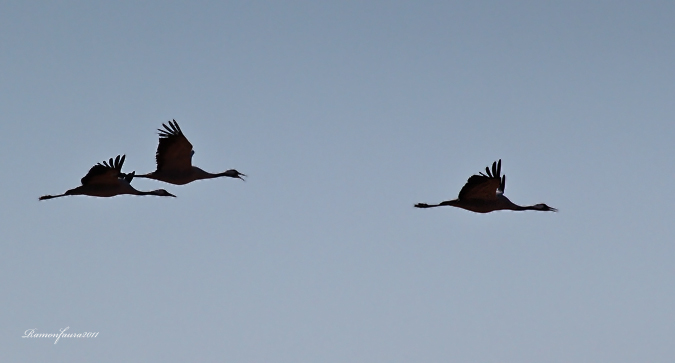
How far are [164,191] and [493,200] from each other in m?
10.3

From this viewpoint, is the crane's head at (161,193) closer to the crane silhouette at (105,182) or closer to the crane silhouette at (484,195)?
the crane silhouette at (105,182)

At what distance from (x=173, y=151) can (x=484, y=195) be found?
29.2 feet

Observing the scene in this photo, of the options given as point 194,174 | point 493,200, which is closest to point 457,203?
point 493,200

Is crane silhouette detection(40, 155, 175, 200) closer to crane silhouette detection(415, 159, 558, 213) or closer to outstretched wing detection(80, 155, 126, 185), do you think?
outstretched wing detection(80, 155, 126, 185)

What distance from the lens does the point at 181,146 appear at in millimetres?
33688

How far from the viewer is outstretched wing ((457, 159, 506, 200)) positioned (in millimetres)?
30484

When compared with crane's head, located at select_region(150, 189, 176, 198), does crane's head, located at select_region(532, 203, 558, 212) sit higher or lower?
higher

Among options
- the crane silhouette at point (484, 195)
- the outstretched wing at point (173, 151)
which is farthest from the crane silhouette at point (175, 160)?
the crane silhouette at point (484, 195)

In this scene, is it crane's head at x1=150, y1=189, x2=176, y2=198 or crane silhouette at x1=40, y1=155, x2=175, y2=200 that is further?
crane's head at x1=150, y1=189, x2=176, y2=198

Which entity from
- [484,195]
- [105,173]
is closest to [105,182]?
[105,173]

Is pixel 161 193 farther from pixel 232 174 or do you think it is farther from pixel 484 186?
pixel 484 186

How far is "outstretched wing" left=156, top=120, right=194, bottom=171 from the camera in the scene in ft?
110

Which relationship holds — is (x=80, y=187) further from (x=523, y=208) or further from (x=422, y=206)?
(x=523, y=208)

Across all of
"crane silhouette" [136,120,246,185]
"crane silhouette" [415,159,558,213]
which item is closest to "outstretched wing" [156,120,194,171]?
"crane silhouette" [136,120,246,185]
